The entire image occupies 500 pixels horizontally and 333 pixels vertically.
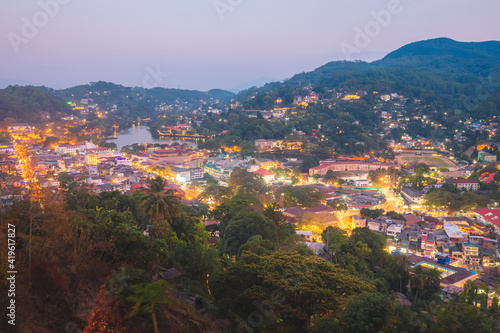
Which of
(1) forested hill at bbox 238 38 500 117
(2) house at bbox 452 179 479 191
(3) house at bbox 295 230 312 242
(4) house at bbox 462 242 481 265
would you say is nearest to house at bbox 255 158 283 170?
(2) house at bbox 452 179 479 191

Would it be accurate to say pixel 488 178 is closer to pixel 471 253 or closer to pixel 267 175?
pixel 471 253

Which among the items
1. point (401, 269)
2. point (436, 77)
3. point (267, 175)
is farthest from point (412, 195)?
point (436, 77)

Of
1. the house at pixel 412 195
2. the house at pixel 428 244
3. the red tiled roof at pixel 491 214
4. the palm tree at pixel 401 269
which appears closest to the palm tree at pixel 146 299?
the palm tree at pixel 401 269

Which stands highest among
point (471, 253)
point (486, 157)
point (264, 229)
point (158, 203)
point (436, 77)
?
point (436, 77)

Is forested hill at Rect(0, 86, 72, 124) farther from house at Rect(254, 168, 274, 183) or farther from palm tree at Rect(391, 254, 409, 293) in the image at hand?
palm tree at Rect(391, 254, 409, 293)

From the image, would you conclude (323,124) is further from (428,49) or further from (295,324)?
(428,49)

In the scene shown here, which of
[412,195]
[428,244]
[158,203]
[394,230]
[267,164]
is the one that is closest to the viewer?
[158,203]
